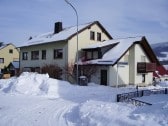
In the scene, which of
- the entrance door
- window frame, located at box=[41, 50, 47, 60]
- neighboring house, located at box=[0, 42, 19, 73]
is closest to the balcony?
the entrance door

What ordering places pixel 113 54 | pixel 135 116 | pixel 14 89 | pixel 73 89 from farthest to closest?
pixel 113 54, pixel 73 89, pixel 14 89, pixel 135 116

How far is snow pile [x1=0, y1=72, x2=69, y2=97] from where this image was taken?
21.9 m

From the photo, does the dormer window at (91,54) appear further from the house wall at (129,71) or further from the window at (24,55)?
the window at (24,55)

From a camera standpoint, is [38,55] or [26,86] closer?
[26,86]

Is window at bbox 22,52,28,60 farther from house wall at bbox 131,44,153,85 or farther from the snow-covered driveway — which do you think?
the snow-covered driveway

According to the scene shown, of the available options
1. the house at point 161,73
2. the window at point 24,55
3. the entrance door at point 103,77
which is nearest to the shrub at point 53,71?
the entrance door at point 103,77

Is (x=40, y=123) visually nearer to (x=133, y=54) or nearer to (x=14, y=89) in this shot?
(x=14, y=89)

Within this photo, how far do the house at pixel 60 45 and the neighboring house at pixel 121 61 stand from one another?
1.68 meters

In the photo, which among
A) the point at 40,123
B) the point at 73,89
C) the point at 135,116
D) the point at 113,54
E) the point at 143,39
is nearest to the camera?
the point at 135,116

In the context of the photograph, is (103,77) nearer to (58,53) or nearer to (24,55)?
(58,53)

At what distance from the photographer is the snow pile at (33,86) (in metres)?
21.9

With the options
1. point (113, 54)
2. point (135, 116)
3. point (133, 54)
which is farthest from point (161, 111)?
point (133, 54)

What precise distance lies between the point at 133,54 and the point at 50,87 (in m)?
15.8

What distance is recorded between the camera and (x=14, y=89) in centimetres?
2214
